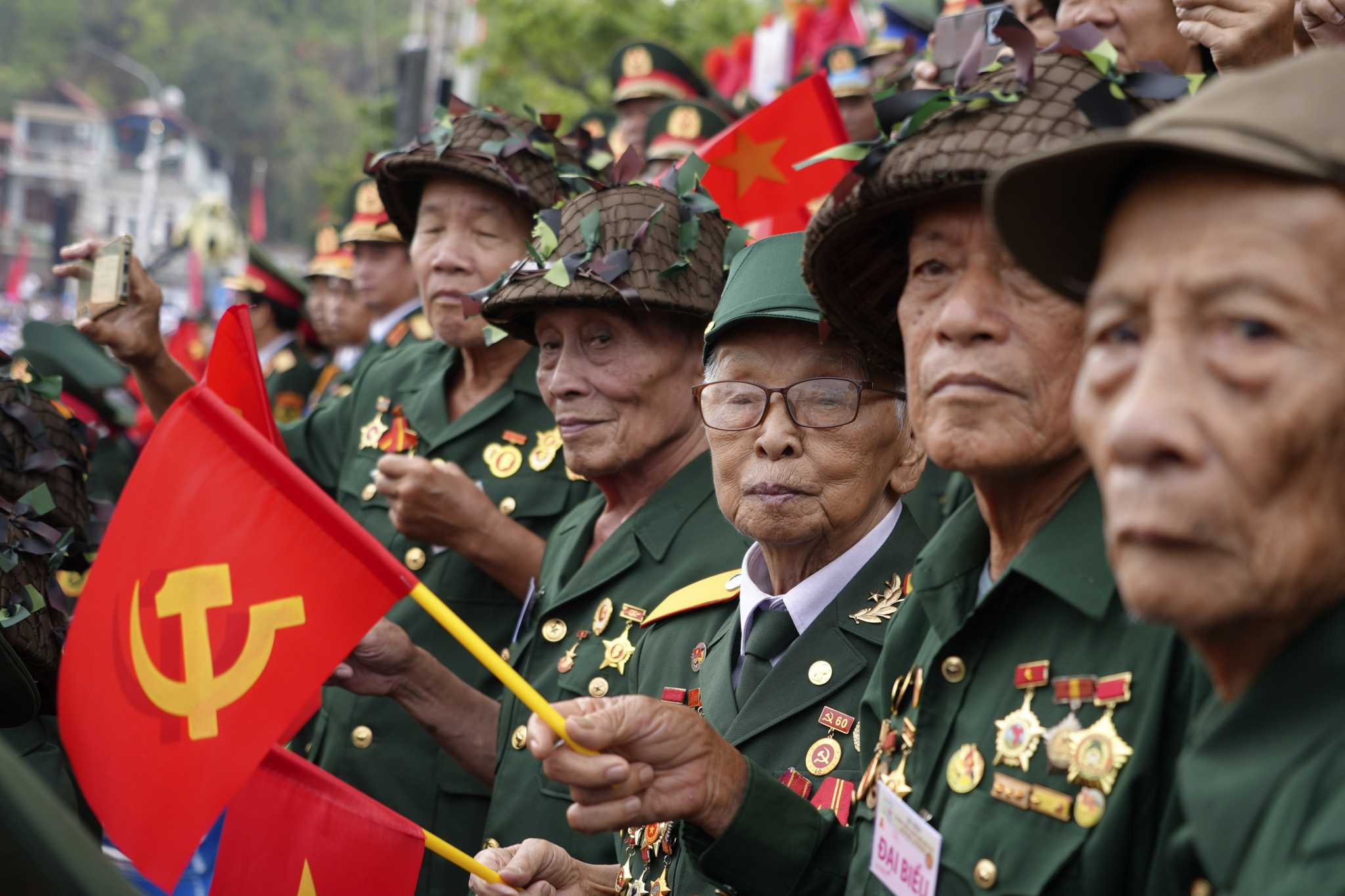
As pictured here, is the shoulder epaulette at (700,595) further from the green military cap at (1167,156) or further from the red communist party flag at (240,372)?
the green military cap at (1167,156)

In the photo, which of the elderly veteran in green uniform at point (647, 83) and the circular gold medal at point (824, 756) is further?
the elderly veteran in green uniform at point (647, 83)

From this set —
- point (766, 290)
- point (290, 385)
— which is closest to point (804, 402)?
point (766, 290)

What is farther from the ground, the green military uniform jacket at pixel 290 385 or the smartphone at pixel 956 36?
the smartphone at pixel 956 36

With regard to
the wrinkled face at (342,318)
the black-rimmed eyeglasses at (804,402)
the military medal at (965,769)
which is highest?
the black-rimmed eyeglasses at (804,402)


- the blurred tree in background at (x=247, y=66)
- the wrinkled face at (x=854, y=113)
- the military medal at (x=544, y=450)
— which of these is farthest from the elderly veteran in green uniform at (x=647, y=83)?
the blurred tree in background at (x=247, y=66)

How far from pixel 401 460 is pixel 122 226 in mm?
74377

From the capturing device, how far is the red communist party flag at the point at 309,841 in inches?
143

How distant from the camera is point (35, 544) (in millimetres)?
4281

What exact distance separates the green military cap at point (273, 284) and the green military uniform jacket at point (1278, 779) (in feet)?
37.4

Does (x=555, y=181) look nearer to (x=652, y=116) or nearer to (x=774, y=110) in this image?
(x=774, y=110)

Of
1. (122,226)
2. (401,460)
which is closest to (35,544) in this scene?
(401,460)

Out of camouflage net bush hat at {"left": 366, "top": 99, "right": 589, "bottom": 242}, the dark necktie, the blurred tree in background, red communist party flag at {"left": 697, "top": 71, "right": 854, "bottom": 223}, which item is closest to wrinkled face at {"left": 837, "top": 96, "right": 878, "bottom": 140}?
red communist party flag at {"left": 697, "top": 71, "right": 854, "bottom": 223}

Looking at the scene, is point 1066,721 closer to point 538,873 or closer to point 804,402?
point 804,402

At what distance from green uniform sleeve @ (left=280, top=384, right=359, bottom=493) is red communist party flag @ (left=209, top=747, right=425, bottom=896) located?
2.15m
